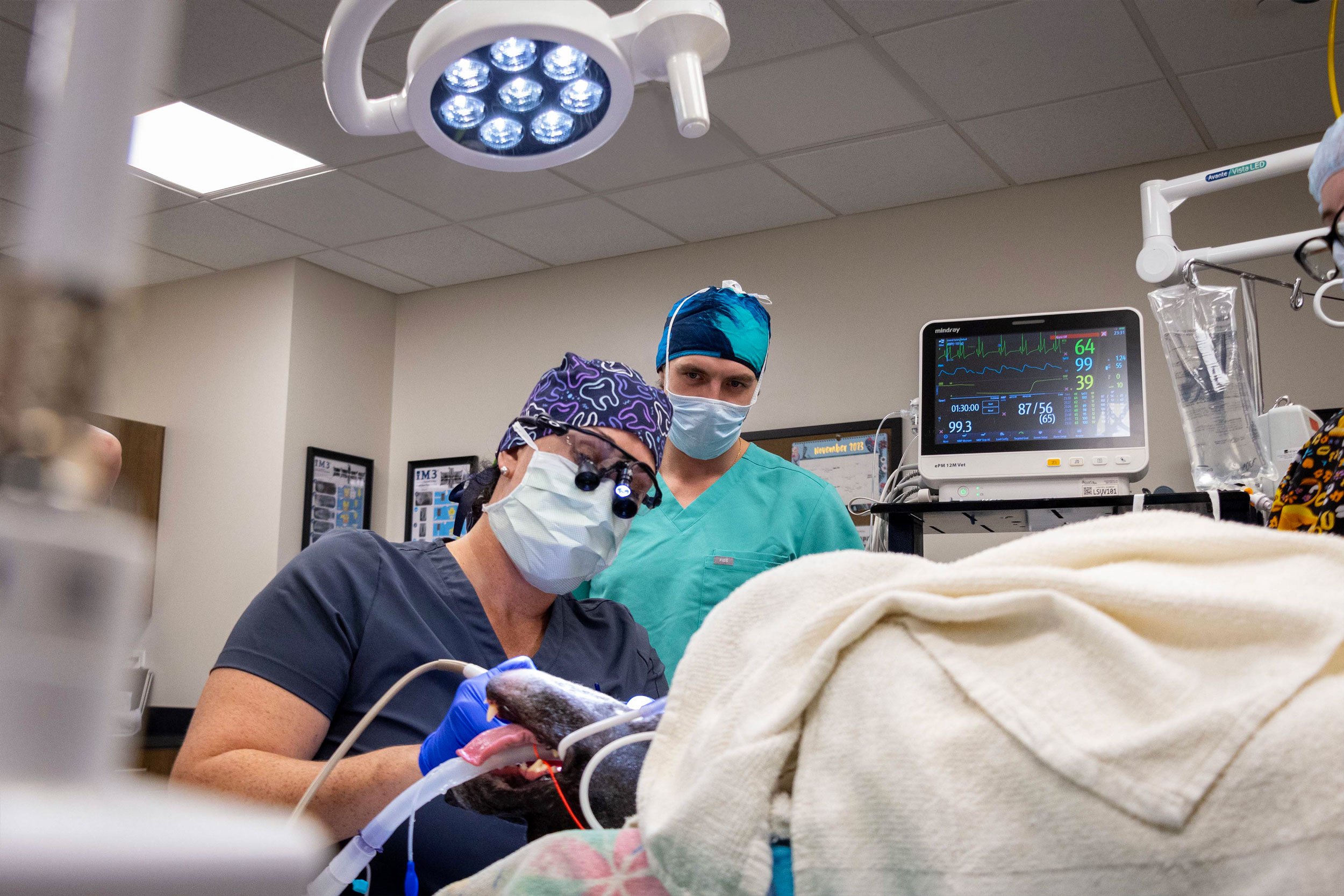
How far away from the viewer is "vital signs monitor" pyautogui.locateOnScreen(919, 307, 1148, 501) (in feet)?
6.43

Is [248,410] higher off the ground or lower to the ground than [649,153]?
lower

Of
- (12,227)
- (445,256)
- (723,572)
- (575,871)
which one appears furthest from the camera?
(445,256)

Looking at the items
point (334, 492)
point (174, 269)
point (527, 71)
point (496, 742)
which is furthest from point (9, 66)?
point (496, 742)

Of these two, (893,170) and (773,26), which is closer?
(773,26)

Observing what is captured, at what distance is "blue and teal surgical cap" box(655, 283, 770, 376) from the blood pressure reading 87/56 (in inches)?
15.8

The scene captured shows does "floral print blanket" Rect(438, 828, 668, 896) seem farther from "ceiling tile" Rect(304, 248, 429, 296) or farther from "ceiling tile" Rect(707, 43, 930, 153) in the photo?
"ceiling tile" Rect(304, 248, 429, 296)

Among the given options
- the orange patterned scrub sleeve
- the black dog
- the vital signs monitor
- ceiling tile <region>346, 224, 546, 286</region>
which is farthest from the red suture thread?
ceiling tile <region>346, 224, 546, 286</region>

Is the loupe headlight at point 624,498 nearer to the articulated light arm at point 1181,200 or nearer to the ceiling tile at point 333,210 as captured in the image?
the articulated light arm at point 1181,200

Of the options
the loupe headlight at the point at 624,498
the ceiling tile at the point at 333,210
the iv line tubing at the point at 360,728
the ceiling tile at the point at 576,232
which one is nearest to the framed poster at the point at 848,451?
the ceiling tile at the point at 576,232

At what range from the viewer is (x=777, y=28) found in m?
2.71

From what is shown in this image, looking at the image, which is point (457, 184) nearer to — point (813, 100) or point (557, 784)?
point (813, 100)

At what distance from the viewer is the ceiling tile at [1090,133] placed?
3.07 metres

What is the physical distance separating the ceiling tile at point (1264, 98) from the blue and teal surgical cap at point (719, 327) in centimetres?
172

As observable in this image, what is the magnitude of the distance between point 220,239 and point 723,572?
305 centimetres
